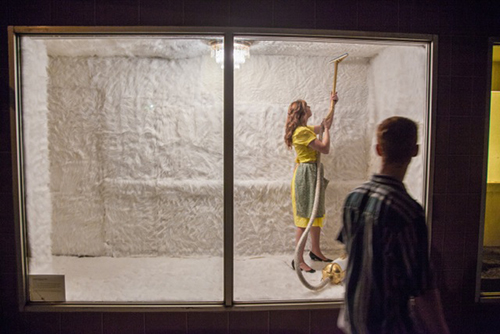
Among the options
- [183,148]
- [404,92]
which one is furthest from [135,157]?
[404,92]

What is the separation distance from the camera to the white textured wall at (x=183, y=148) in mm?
2791

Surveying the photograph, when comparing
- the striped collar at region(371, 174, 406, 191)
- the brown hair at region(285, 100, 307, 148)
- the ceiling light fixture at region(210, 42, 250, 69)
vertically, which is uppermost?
the ceiling light fixture at region(210, 42, 250, 69)

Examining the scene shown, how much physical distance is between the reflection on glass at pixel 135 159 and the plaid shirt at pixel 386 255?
1721 mm

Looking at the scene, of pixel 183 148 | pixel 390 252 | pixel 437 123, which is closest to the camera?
pixel 390 252

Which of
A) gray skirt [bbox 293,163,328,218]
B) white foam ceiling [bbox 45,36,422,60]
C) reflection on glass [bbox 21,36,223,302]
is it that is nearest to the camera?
white foam ceiling [bbox 45,36,422,60]

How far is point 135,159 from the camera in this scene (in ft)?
9.44

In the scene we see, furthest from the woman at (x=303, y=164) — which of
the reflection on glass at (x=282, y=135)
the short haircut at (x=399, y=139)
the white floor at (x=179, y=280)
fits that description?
the short haircut at (x=399, y=139)

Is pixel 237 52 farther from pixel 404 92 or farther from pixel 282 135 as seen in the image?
pixel 404 92

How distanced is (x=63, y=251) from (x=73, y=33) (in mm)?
1847

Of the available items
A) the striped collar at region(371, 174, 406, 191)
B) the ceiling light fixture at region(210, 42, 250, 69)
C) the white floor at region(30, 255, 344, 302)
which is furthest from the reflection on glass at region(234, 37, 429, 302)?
the striped collar at region(371, 174, 406, 191)

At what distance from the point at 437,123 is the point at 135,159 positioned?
2.29 metres

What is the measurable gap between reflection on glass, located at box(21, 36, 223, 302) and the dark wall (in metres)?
0.65

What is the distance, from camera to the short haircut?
1077mm

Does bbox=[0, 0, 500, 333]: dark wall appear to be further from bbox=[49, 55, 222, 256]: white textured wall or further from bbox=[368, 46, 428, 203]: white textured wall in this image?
bbox=[49, 55, 222, 256]: white textured wall
